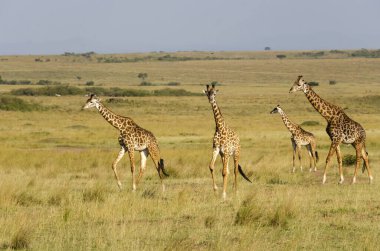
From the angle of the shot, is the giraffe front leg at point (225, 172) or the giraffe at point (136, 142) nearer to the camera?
the giraffe front leg at point (225, 172)

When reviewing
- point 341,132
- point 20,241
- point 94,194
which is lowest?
point 94,194

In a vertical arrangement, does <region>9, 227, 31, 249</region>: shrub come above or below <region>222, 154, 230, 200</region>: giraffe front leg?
above

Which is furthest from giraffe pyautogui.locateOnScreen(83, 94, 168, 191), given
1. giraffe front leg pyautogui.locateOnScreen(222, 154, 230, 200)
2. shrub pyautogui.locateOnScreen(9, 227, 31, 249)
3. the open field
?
Answer: shrub pyautogui.locateOnScreen(9, 227, 31, 249)

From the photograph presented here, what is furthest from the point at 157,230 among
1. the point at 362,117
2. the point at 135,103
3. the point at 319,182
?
the point at 135,103

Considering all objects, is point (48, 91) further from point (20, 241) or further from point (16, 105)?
point (20, 241)

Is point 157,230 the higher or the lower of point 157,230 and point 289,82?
the higher

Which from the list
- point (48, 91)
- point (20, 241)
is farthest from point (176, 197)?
point (48, 91)

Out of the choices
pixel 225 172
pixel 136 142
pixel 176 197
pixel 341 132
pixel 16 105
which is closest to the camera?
pixel 176 197

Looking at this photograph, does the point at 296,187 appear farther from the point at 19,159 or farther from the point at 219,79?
the point at 219,79

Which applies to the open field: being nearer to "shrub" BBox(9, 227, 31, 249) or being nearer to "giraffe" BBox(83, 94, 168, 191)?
"shrub" BBox(9, 227, 31, 249)

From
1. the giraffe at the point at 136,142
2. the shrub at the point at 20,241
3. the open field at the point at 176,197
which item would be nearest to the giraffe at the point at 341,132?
the open field at the point at 176,197

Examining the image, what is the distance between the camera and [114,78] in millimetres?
107188

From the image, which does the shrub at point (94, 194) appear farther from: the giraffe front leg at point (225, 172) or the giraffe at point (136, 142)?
the giraffe front leg at point (225, 172)

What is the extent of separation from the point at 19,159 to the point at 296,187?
9113 mm
